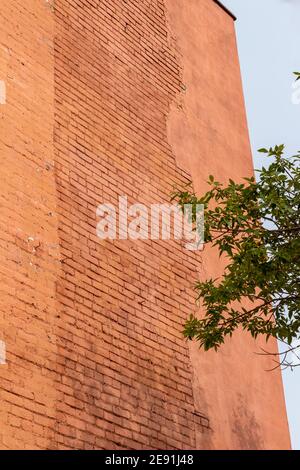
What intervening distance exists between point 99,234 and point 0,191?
133 cm

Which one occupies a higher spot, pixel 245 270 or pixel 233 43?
pixel 233 43

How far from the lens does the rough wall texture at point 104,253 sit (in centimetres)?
805

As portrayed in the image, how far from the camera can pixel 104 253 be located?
9.18 metres

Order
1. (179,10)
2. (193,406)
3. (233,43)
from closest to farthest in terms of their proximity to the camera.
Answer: (193,406) < (179,10) < (233,43)

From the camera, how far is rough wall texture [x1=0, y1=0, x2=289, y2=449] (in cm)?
805

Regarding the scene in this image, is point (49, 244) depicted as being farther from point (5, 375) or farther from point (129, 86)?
point (129, 86)

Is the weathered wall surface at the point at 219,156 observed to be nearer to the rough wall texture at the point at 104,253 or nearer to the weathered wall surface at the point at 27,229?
the rough wall texture at the point at 104,253

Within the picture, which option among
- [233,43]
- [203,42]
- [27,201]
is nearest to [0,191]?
[27,201]

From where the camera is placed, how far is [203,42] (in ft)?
41.1

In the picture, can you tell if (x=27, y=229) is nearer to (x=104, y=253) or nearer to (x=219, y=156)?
(x=104, y=253)

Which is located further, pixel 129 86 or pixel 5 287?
pixel 129 86

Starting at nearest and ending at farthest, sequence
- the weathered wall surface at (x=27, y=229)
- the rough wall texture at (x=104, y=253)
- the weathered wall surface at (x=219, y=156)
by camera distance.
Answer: the weathered wall surface at (x=27, y=229)
the rough wall texture at (x=104, y=253)
the weathered wall surface at (x=219, y=156)

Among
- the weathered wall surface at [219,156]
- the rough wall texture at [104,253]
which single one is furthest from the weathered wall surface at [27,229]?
the weathered wall surface at [219,156]

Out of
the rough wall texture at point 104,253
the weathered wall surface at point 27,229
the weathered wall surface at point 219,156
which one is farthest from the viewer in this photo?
the weathered wall surface at point 219,156
